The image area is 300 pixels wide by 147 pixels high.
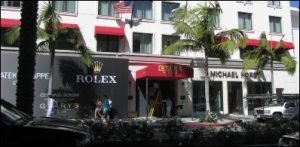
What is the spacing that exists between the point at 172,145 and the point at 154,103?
59.5 ft

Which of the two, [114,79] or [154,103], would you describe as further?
[154,103]

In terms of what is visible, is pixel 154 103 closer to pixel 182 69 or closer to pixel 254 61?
pixel 182 69

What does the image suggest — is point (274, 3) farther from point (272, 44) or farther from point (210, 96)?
point (210, 96)

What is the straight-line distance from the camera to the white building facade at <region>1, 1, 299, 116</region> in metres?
28.2

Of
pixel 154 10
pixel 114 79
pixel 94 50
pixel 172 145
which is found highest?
pixel 154 10

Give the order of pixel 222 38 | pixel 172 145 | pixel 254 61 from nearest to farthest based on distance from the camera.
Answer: pixel 172 145, pixel 222 38, pixel 254 61

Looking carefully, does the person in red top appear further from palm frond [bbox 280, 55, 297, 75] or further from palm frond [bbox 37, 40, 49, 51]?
palm frond [bbox 280, 55, 297, 75]

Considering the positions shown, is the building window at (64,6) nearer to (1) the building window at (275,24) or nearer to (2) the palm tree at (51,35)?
(2) the palm tree at (51,35)

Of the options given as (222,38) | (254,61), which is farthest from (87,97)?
(254,61)

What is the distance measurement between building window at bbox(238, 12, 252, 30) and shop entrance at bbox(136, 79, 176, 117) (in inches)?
322

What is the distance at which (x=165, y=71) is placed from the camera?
86.2ft

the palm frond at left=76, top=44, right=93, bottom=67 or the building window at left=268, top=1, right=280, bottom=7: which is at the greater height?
the building window at left=268, top=1, right=280, bottom=7

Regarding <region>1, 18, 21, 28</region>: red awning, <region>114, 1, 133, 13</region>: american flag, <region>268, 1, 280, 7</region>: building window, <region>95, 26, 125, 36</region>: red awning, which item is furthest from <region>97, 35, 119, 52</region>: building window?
<region>268, 1, 280, 7</region>: building window

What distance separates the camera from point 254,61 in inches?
1194
